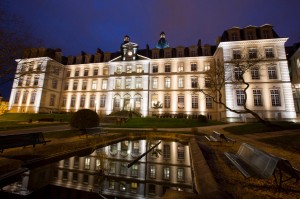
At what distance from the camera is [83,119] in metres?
12.1

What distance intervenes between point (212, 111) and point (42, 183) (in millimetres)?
30499

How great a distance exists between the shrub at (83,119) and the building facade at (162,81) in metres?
20.1

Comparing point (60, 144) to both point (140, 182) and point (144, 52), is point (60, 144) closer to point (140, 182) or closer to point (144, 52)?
point (140, 182)

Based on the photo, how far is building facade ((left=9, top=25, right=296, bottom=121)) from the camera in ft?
82.4

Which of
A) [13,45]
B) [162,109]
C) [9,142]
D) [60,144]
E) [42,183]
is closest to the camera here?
[42,183]

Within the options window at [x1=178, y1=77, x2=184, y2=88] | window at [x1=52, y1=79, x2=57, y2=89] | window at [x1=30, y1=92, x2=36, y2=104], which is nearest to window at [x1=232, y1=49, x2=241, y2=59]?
window at [x1=178, y1=77, x2=184, y2=88]

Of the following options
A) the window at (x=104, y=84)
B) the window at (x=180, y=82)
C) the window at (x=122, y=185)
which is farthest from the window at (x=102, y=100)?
the window at (x=122, y=185)

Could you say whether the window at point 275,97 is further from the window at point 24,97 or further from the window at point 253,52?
the window at point 24,97

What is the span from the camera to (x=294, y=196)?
342cm

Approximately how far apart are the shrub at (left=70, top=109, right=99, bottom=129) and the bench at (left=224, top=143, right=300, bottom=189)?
34.3ft

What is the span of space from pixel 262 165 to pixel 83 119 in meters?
11.6

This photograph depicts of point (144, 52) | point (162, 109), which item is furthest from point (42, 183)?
point (144, 52)

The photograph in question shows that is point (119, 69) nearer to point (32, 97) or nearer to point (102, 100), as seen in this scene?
point (102, 100)

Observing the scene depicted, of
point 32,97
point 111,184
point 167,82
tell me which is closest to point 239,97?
point 167,82
